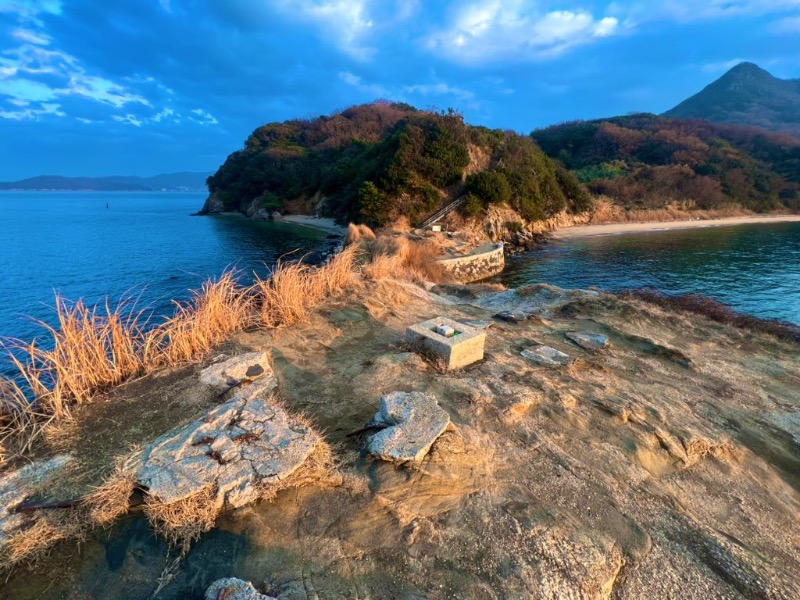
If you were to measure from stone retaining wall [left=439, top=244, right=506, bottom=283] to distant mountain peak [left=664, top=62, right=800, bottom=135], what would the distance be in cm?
10948

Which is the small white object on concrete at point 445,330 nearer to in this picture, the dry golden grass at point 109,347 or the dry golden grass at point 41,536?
the dry golden grass at point 109,347

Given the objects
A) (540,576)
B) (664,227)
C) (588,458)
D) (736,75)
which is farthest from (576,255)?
(736,75)

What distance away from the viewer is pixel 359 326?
755 cm

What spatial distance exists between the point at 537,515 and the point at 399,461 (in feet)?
4.22

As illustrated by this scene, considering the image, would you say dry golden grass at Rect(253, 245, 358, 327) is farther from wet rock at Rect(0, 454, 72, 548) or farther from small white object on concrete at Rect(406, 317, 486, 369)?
wet rock at Rect(0, 454, 72, 548)

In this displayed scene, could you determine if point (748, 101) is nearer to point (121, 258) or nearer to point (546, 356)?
point (546, 356)

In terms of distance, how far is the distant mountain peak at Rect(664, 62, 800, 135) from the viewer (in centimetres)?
10031

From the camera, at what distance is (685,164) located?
172 ft

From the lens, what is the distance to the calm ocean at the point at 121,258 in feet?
56.0

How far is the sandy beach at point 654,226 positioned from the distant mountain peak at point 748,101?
64.8 meters

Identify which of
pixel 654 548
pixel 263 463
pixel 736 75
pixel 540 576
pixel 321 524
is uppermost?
pixel 736 75

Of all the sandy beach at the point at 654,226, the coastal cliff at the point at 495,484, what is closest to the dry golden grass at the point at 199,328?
the coastal cliff at the point at 495,484

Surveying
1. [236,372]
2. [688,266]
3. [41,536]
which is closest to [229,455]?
[41,536]

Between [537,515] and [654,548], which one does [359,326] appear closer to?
[537,515]
